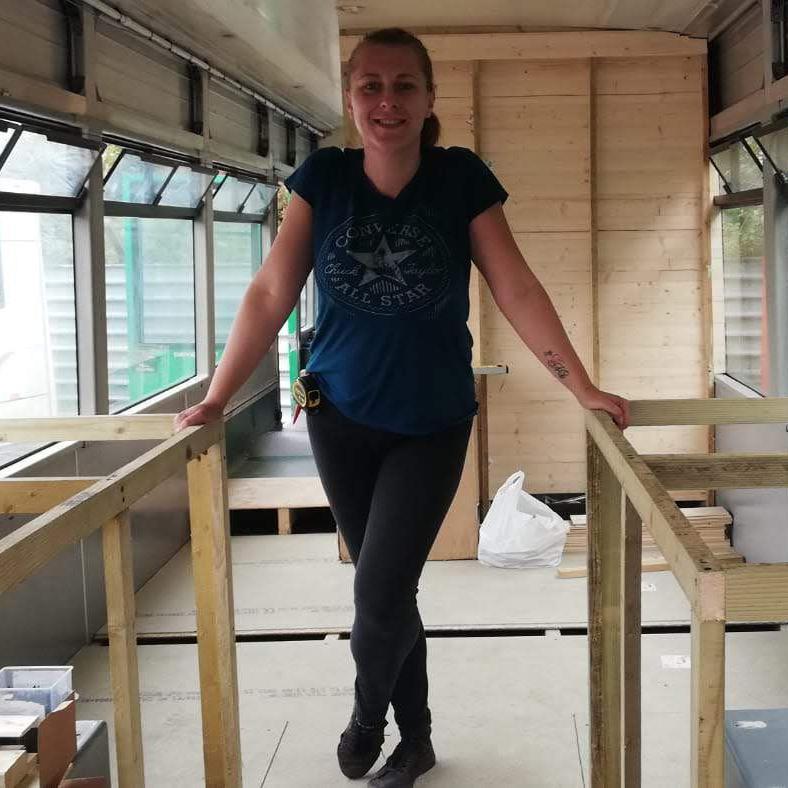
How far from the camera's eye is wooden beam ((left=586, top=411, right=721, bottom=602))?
1.19m

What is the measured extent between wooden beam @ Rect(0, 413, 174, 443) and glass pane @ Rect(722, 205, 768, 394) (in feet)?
11.9

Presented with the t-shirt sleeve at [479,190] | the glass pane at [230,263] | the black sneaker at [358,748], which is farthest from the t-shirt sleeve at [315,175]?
the glass pane at [230,263]

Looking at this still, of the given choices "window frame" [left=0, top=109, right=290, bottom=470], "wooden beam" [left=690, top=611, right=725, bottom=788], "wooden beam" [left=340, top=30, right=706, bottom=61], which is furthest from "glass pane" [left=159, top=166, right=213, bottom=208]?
"wooden beam" [left=690, top=611, right=725, bottom=788]

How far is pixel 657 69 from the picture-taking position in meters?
5.96

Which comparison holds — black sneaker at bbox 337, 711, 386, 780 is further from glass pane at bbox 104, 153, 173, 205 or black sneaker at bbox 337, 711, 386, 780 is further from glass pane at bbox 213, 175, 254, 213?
glass pane at bbox 213, 175, 254, 213

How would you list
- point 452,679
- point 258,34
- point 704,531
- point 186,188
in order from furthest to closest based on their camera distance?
point 186,188, point 704,531, point 258,34, point 452,679

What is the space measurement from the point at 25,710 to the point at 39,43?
2.56m

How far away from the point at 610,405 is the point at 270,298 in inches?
31.9

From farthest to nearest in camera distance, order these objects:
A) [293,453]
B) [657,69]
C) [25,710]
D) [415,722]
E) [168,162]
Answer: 1. [293,453]
2. [657,69]
3. [168,162]
4. [415,722]
5. [25,710]

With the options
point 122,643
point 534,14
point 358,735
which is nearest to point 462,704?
point 358,735

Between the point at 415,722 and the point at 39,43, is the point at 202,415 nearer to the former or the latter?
the point at 415,722

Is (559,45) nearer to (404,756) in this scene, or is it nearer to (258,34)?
(258,34)

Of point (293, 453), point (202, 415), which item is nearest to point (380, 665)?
point (202, 415)

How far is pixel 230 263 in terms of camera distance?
8.77 metres
